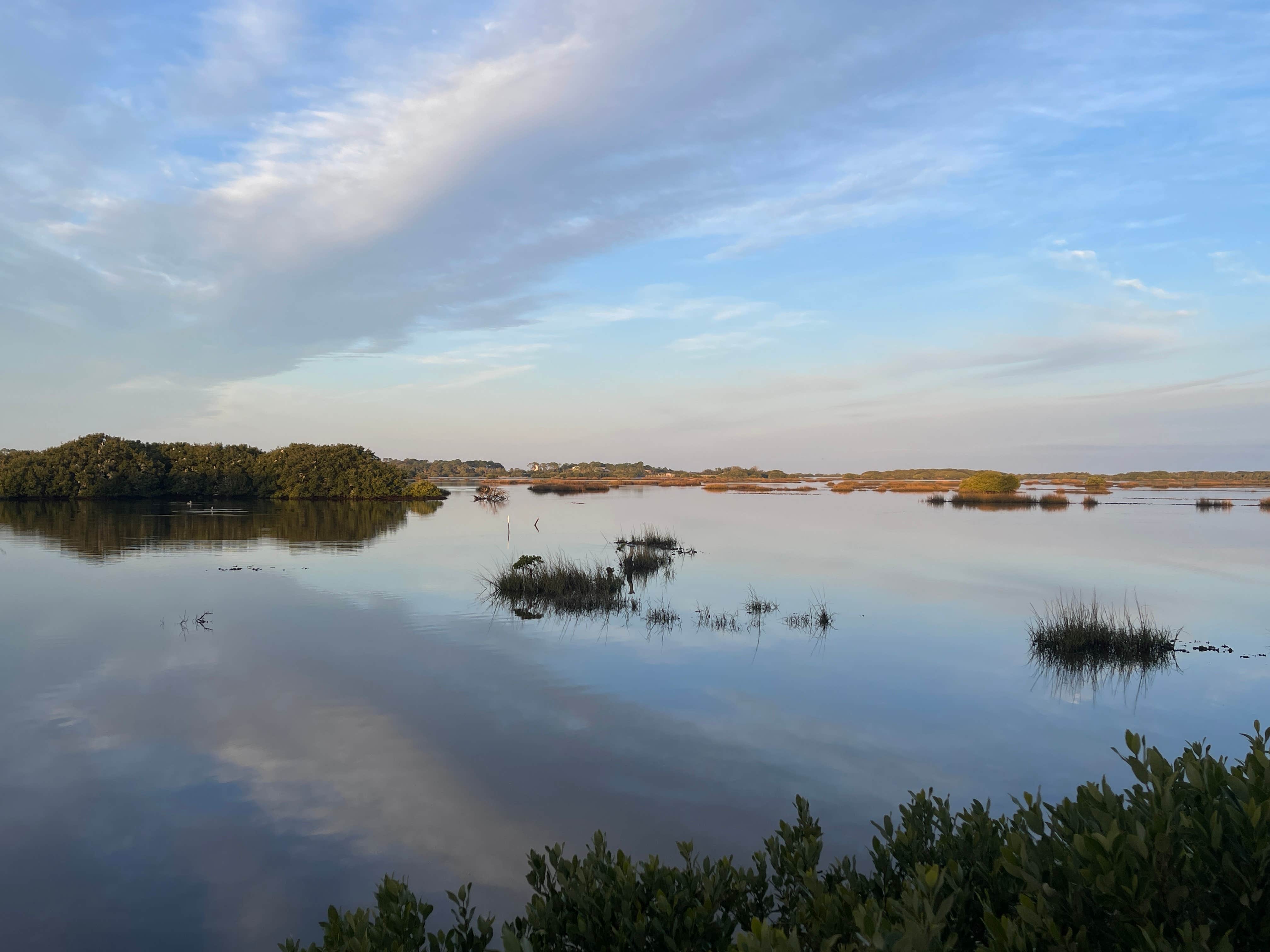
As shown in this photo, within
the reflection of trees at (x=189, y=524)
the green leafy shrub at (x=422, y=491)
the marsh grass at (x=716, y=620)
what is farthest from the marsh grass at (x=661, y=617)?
the green leafy shrub at (x=422, y=491)

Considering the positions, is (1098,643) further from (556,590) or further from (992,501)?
(992,501)

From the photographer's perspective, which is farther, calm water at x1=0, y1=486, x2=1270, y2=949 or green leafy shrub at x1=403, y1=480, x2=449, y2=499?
green leafy shrub at x1=403, y1=480, x2=449, y2=499

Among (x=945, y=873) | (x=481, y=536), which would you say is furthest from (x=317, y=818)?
(x=481, y=536)

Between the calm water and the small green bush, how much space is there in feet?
172

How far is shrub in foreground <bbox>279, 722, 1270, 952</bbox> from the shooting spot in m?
2.56

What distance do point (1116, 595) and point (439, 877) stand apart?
19332 millimetres

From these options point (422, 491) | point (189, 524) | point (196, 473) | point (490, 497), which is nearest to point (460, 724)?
point (189, 524)

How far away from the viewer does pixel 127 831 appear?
20.8 feet

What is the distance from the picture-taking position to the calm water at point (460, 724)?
588 cm

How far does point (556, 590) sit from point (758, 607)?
4980 millimetres

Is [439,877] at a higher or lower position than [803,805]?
lower

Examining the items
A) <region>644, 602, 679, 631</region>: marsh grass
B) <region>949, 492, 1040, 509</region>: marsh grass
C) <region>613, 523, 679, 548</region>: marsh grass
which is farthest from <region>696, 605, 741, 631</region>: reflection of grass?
<region>949, 492, 1040, 509</region>: marsh grass

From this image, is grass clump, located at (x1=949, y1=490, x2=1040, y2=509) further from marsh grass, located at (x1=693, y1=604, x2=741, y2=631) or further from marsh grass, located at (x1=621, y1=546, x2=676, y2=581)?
marsh grass, located at (x1=693, y1=604, x2=741, y2=631)

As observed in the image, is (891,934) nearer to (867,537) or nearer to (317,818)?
(317,818)
